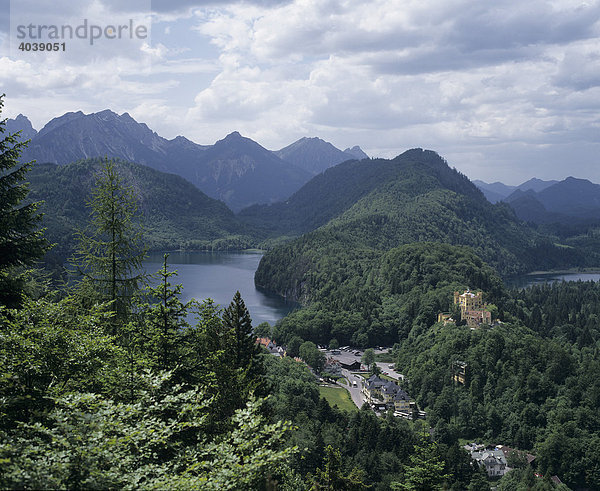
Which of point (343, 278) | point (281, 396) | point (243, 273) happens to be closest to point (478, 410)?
point (281, 396)

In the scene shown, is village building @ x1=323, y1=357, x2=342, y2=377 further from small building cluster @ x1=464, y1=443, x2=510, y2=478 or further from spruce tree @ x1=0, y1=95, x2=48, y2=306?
spruce tree @ x1=0, y1=95, x2=48, y2=306

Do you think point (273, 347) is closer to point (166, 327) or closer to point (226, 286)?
point (226, 286)

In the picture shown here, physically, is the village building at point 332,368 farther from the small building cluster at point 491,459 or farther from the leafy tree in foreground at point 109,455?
the leafy tree in foreground at point 109,455

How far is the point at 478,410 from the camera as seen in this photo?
6506 cm

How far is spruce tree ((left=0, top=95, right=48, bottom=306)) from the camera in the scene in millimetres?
16094

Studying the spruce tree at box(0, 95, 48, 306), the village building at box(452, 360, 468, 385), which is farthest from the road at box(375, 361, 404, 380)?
the spruce tree at box(0, 95, 48, 306)

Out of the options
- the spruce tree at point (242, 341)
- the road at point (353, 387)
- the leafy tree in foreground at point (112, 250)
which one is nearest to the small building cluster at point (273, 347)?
the road at point (353, 387)

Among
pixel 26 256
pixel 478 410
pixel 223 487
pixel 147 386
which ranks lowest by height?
pixel 478 410

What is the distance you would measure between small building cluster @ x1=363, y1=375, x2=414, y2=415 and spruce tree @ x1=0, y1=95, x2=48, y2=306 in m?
54.6

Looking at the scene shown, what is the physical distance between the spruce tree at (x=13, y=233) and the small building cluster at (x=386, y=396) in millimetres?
54551

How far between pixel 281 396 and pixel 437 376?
26.3 metres

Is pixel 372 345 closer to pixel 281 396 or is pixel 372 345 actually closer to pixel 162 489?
pixel 281 396

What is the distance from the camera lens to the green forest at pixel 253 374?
9898 millimetres

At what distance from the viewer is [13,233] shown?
54.8 ft
